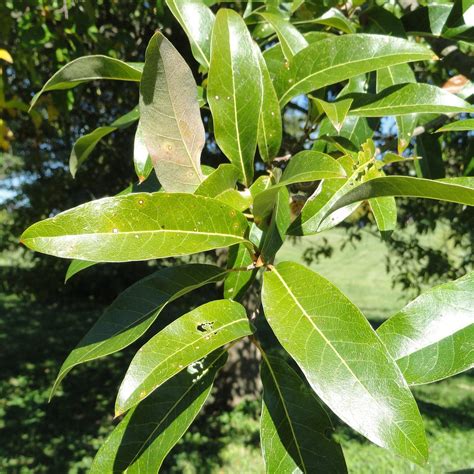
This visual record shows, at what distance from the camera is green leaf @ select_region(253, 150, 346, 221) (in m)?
0.60

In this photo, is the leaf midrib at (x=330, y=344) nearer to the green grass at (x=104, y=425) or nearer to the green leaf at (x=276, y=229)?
the green leaf at (x=276, y=229)

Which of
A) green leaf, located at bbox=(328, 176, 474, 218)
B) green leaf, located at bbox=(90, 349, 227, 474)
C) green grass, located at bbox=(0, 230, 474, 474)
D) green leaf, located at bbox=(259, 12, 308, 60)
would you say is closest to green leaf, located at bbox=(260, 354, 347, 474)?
green leaf, located at bbox=(90, 349, 227, 474)

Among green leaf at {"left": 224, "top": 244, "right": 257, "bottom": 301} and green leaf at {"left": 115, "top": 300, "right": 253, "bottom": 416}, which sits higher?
green leaf at {"left": 115, "top": 300, "right": 253, "bottom": 416}

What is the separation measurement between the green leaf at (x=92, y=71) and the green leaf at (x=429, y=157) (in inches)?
28.3

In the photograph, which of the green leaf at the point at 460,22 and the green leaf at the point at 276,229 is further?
the green leaf at the point at 460,22

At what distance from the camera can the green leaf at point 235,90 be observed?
2.43ft

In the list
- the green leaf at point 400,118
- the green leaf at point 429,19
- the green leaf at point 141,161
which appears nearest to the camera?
the green leaf at point 141,161

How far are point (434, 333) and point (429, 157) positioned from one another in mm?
751

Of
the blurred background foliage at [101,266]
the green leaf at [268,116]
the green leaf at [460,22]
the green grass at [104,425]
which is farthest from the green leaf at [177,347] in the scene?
the green grass at [104,425]

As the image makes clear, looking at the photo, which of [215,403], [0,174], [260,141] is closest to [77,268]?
[260,141]

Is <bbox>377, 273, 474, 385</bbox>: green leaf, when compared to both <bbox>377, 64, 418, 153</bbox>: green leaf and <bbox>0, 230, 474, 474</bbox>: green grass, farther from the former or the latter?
<bbox>0, 230, 474, 474</bbox>: green grass

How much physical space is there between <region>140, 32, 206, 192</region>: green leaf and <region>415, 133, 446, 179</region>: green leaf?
0.73 metres

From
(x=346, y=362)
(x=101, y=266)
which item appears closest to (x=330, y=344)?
(x=346, y=362)

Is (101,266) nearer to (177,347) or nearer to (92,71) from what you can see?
(92,71)
